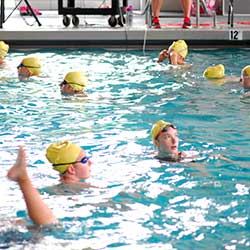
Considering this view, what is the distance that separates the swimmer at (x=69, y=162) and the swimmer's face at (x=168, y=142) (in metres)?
0.75

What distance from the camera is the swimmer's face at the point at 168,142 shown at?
5859 millimetres

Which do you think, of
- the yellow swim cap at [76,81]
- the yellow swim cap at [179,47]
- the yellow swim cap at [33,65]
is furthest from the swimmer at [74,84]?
the yellow swim cap at [179,47]

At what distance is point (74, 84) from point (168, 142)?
3031 mm

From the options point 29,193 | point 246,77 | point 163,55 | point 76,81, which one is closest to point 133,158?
point 29,193

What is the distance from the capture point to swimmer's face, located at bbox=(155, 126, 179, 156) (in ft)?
19.2

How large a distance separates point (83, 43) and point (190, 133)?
6751mm

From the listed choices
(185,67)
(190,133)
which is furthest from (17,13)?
(190,133)

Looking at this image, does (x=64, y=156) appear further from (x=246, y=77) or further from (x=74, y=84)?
(x=246, y=77)

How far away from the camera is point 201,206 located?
16.2ft

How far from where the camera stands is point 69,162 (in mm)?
5297

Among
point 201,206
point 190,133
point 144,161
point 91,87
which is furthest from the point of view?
point 91,87

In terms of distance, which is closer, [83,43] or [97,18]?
[83,43]

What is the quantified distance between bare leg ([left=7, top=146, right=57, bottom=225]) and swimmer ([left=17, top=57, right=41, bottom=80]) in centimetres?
561

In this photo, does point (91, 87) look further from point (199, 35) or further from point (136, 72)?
point (199, 35)
